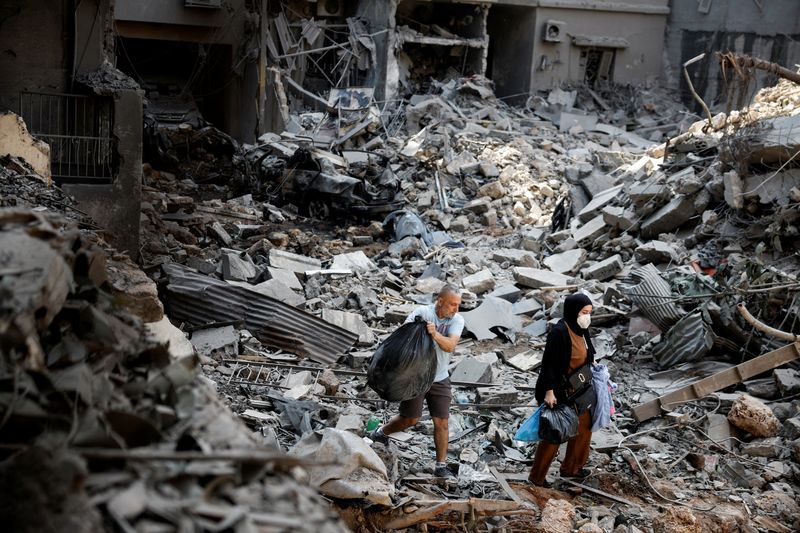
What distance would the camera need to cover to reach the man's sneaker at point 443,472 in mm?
6824

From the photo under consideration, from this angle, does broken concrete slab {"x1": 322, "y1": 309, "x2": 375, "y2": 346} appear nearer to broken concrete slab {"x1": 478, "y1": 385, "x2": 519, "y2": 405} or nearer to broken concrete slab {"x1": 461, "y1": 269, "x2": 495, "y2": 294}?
broken concrete slab {"x1": 478, "y1": 385, "x2": 519, "y2": 405}

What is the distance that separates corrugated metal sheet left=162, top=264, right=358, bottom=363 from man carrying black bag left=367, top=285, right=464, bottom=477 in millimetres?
2718

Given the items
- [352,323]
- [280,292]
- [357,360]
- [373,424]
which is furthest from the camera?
[280,292]

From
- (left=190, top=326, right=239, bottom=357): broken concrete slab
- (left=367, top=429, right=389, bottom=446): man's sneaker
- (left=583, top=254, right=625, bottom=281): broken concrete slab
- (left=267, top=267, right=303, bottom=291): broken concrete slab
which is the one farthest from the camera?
(left=583, top=254, right=625, bottom=281): broken concrete slab

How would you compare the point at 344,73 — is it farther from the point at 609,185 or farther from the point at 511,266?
the point at 511,266

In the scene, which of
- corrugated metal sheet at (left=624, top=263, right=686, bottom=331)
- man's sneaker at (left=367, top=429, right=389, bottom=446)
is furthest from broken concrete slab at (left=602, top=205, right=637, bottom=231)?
man's sneaker at (left=367, top=429, right=389, bottom=446)

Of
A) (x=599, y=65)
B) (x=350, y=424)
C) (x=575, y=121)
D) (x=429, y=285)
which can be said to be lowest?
(x=429, y=285)

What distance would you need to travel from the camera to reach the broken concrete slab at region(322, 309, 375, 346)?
1008 centimetres

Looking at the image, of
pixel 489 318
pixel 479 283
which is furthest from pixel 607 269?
pixel 489 318

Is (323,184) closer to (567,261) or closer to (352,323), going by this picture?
(567,261)

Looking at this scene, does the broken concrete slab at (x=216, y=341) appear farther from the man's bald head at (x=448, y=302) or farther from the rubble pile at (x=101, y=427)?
the rubble pile at (x=101, y=427)

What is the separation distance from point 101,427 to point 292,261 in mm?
10000

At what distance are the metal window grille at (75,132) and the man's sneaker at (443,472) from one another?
243 inches

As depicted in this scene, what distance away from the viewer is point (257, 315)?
31.7 ft
